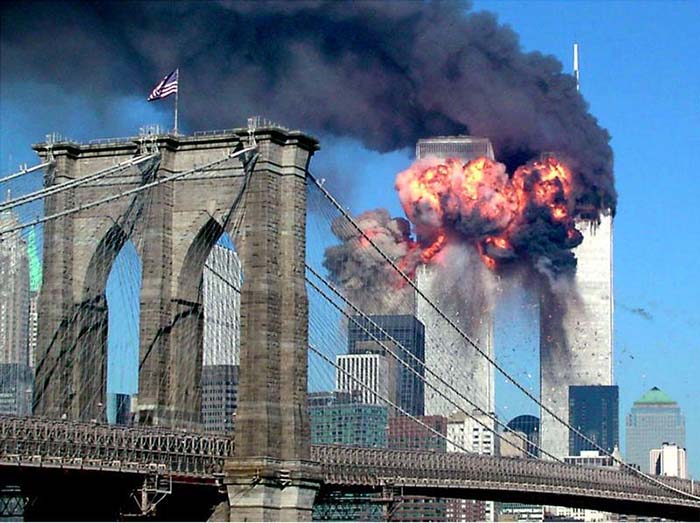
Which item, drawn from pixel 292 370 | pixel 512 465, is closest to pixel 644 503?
pixel 512 465

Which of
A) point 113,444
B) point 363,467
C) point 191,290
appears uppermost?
point 191,290

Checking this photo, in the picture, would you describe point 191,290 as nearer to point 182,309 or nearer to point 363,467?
point 182,309

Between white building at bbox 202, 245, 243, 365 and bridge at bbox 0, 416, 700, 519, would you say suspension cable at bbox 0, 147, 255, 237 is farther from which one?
white building at bbox 202, 245, 243, 365

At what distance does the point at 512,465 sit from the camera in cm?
16150

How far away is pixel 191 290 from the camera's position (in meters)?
117

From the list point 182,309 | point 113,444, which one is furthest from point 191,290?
point 113,444

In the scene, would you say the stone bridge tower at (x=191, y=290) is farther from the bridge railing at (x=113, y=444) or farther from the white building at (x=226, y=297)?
the white building at (x=226, y=297)

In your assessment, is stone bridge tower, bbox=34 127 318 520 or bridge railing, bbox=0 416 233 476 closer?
bridge railing, bbox=0 416 233 476

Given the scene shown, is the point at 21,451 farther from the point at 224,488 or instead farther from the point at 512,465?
the point at 512,465

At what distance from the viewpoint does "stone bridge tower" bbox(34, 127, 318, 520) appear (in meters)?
113

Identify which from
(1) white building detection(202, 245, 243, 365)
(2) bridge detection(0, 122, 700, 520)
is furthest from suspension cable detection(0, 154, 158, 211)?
(1) white building detection(202, 245, 243, 365)

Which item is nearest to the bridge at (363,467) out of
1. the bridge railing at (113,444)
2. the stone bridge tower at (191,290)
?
the bridge railing at (113,444)

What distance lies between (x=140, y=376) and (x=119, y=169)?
11383mm

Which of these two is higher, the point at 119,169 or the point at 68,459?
the point at 119,169
